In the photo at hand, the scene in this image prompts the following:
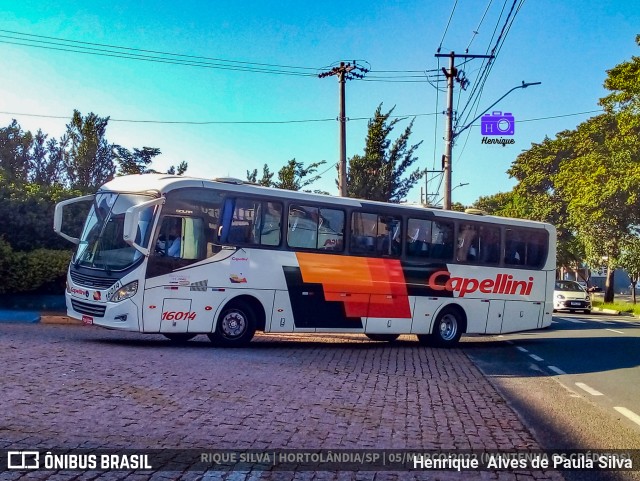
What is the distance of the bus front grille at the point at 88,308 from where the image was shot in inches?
496

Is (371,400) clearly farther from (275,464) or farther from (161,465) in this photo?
(161,465)

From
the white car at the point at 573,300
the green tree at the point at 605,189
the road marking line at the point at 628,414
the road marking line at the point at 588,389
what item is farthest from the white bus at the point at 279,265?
the white car at the point at 573,300

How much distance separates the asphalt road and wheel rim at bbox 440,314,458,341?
58 cm

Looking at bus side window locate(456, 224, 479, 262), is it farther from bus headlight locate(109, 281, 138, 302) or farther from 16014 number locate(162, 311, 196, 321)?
bus headlight locate(109, 281, 138, 302)

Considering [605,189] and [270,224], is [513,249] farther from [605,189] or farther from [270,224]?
[605,189]

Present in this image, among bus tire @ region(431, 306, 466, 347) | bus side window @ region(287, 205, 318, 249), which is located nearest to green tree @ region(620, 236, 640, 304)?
bus tire @ region(431, 306, 466, 347)

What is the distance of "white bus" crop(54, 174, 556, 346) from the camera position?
42.2 ft

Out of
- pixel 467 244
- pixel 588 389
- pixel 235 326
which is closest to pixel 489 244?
pixel 467 244

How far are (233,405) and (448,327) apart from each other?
414 inches

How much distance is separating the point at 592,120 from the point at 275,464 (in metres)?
38.7

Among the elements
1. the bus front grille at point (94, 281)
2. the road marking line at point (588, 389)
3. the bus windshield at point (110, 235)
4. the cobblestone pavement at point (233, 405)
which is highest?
the bus windshield at point (110, 235)

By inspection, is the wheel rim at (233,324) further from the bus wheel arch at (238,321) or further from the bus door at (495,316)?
the bus door at (495,316)

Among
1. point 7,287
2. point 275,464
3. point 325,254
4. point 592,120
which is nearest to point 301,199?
point 325,254

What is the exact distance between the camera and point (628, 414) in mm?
8938
